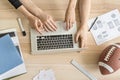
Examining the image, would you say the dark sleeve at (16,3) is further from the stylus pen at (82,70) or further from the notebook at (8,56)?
the stylus pen at (82,70)

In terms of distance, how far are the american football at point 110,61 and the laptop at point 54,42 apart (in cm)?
13

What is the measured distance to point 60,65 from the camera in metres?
1.26

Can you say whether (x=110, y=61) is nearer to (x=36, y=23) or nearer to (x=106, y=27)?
(x=106, y=27)

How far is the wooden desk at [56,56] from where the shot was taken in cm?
126

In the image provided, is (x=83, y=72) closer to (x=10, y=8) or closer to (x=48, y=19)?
(x=48, y=19)

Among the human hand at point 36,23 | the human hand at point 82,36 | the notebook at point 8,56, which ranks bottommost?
the notebook at point 8,56

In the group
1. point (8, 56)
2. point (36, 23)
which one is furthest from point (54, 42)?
point (8, 56)

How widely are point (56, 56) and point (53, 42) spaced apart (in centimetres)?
7

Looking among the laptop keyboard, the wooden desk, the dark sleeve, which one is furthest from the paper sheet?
the dark sleeve

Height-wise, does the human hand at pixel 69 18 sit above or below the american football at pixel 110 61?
above

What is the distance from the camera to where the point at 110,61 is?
118 cm

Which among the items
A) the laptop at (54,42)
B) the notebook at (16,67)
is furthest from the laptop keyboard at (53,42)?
the notebook at (16,67)

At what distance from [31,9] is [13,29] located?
0.43 feet

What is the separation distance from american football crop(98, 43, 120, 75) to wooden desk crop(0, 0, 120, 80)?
0.23 feet
